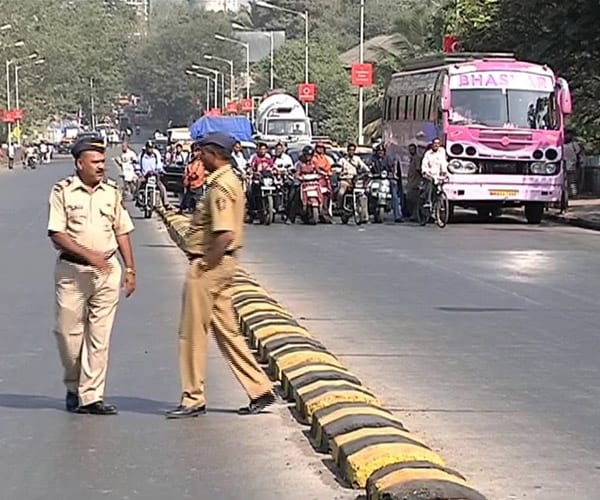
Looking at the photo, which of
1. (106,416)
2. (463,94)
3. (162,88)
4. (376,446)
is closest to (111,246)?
(106,416)

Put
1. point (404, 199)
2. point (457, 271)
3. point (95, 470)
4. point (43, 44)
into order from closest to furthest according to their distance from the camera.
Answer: point (95, 470), point (457, 271), point (404, 199), point (43, 44)

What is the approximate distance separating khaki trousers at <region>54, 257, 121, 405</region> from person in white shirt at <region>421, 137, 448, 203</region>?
20658 millimetres

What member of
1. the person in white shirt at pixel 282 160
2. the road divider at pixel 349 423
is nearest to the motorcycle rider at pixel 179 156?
the person in white shirt at pixel 282 160

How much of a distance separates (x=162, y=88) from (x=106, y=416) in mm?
146419

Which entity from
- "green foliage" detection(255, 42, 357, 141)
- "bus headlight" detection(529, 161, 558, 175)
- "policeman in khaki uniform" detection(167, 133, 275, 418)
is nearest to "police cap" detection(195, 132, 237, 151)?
"policeman in khaki uniform" detection(167, 133, 275, 418)

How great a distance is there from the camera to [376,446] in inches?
316

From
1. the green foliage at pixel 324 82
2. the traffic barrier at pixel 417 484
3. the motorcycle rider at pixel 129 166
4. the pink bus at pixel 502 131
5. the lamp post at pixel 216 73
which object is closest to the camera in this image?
the traffic barrier at pixel 417 484

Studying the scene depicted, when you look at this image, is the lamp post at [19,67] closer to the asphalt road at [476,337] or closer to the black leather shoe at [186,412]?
the asphalt road at [476,337]

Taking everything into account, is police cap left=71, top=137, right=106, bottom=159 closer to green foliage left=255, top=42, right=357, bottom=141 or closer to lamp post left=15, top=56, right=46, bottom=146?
green foliage left=255, top=42, right=357, bottom=141

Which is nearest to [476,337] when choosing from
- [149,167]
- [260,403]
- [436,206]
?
[260,403]

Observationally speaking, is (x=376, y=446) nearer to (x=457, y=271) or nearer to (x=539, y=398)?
(x=539, y=398)

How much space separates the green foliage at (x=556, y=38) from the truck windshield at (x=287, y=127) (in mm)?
13670

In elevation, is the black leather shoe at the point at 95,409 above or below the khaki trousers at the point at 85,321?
below

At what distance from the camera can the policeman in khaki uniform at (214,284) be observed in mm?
9648
